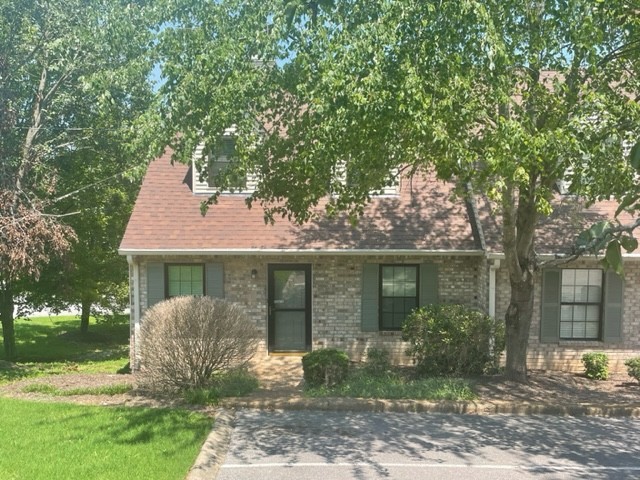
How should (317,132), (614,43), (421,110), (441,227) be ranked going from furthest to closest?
(441,227) < (614,43) < (317,132) < (421,110)

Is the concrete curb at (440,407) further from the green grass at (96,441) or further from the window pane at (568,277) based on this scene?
the window pane at (568,277)

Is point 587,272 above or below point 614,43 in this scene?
below

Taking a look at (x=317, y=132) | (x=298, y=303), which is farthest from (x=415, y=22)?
(x=298, y=303)

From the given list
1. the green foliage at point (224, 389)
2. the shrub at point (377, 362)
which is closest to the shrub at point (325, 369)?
the green foliage at point (224, 389)

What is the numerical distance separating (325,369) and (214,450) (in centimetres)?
334

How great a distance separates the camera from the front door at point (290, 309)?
13.0 meters

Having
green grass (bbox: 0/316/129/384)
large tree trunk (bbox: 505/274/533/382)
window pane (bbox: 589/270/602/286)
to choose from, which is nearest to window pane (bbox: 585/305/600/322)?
window pane (bbox: 589/270/602/286)

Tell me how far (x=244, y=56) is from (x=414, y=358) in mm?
6620

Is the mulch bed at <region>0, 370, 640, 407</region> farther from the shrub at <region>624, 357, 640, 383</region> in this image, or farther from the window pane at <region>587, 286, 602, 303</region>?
the window pane at <region>587, 286, 602, 303</region>

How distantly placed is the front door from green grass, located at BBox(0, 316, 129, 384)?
3.62 metres

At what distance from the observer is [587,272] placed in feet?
40.2

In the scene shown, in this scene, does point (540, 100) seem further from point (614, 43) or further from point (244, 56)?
point (244, 56)

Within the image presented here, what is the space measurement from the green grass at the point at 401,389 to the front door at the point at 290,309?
289 centimetres

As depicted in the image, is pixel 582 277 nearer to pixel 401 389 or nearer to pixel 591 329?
pixel 591 329
